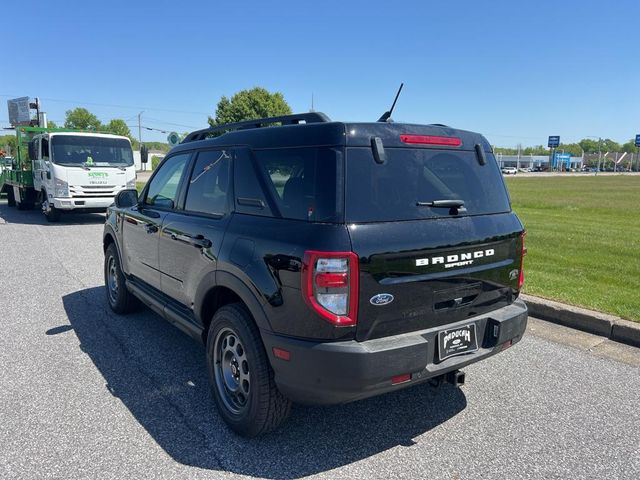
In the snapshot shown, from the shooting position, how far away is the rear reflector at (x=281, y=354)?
8.62 feet

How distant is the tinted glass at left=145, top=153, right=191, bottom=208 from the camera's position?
4.16m

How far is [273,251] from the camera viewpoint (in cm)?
272

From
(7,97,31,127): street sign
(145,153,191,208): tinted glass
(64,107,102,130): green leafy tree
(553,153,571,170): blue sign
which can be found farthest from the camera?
(553,153,571,170): blue sign

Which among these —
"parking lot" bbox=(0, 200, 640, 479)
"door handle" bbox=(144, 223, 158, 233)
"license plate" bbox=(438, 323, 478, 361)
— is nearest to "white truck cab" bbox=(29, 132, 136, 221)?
"parking lot" bbox=(0, 200, 640, 479)

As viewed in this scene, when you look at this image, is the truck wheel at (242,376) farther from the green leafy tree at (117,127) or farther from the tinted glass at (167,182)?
the green leafy tree at (117,127)

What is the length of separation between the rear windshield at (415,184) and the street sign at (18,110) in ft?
111

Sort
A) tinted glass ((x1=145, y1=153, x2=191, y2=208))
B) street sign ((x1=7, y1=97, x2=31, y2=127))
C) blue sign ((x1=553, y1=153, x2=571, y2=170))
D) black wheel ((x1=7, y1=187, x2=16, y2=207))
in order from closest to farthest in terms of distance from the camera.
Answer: tinted glass ((x1=145, y1=153, x2=191, y2=208)) < black wheel ((x1=7, y1=187, x2=16, y2=207)) < street sign ((x1=7, y1=97, x2=31, y2=127)) < blue sign ((x1=553, y1=153, x2=571, y2=170))

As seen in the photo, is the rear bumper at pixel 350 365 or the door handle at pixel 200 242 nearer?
the rear bumper at pixel 350 365

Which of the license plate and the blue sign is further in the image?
the blue sign

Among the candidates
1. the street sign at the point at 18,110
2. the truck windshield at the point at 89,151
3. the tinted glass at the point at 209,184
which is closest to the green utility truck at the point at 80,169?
the truck windshield at the point at 89,151

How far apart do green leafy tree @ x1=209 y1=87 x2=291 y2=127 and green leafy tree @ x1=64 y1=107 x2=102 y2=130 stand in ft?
157

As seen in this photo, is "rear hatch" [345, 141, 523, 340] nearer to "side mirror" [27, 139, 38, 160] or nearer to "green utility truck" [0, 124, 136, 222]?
"green utility truck" [0, 124, 136, 222]

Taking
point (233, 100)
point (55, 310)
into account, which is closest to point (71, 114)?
point (233, 100)

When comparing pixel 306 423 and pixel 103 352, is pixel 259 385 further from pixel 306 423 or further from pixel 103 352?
pixel 103 352
